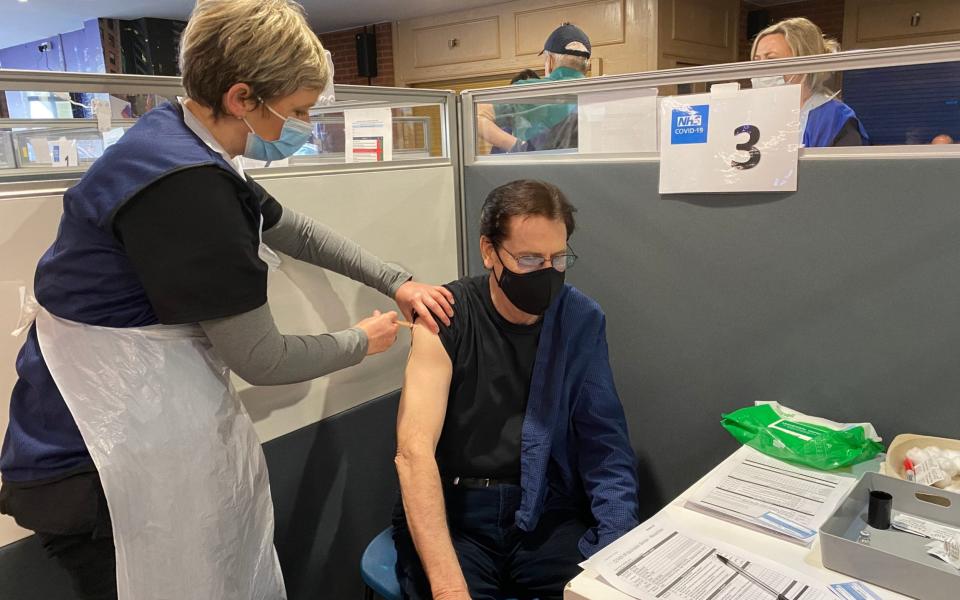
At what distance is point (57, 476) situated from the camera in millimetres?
1045

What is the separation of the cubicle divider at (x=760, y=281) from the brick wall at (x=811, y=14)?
17.5ft

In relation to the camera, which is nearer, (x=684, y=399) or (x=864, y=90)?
(x=684, y=399)

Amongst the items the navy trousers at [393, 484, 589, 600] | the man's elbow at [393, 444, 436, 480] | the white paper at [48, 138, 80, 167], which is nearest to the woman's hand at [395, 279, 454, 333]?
the man's elbow at [393, 444, 436, 480]

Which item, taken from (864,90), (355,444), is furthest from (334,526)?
(864,90)

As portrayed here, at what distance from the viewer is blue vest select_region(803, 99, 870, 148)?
1768mm

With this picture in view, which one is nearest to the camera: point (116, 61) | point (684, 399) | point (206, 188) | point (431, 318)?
point (206, 188)

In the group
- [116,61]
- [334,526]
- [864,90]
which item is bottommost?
[334,526]

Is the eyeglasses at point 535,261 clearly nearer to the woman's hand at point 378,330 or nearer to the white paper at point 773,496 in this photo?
the woman's hand at point 378,330

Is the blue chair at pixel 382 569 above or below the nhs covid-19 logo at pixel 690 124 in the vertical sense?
below

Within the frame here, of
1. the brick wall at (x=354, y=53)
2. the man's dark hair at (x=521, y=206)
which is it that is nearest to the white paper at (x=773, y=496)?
the man's dark hair at (x=521, y=206)

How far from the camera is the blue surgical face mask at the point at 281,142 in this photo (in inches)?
44.7

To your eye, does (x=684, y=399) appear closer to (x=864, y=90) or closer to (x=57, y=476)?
(x=864, y=90)

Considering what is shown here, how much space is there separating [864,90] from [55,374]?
2.17 meters

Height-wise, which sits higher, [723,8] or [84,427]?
[723,8]
